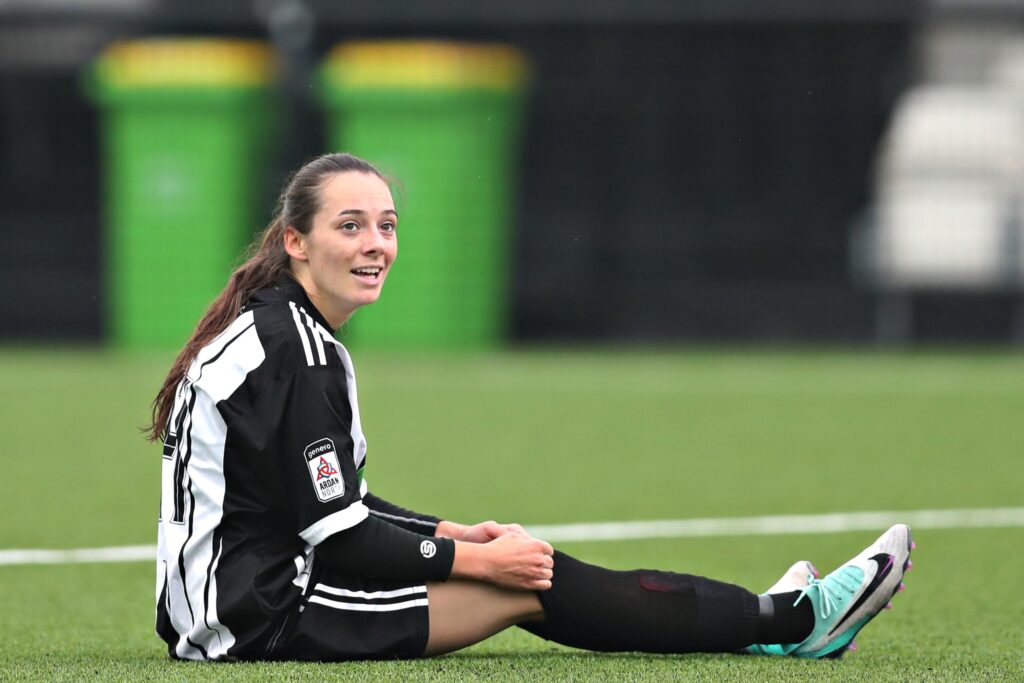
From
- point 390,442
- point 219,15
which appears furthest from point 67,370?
point 390,442

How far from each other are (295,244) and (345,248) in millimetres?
149

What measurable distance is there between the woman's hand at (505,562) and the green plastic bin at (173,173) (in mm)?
10639

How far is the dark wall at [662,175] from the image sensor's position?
1530 cm

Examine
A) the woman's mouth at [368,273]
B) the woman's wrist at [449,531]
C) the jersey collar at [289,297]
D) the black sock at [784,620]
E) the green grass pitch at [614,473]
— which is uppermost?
the woman's mouth at [368,273]

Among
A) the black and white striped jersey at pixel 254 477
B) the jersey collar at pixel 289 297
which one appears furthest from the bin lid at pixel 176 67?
the black and white striped jersey at pixel 254 477

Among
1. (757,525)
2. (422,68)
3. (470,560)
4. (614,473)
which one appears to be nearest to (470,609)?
(470,560)

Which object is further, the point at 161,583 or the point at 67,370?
the point at 67,370

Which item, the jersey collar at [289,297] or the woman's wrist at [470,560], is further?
the jersey collar at [289,297]

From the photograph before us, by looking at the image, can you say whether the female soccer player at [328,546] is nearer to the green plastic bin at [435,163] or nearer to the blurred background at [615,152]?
the green plastic bin at [435,163]

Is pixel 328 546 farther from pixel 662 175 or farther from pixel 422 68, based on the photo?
pixel 662 175

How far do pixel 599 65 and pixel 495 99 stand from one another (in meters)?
1.11

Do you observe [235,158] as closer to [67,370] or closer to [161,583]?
[67,370]

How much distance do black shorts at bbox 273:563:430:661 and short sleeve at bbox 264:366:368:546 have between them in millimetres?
150

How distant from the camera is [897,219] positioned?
51.5 feet
